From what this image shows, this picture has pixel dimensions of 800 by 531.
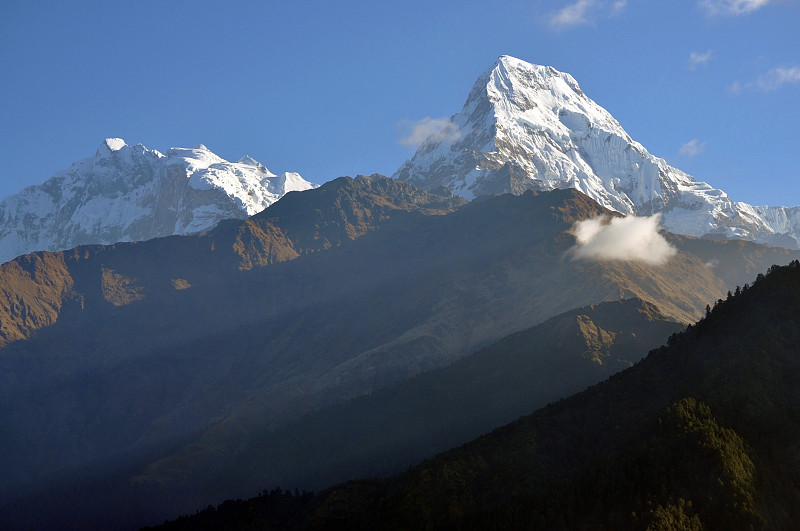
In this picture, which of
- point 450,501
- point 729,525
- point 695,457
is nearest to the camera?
point 729,525

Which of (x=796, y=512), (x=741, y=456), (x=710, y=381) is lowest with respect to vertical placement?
(x=796, y=512)

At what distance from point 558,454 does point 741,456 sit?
4313 cm

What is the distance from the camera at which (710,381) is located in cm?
19738

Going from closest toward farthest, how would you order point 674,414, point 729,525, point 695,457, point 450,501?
point 729,525 < point 695,457 < point 674,414 < point 450,501

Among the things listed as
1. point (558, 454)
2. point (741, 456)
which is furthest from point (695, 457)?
point (558, 454)

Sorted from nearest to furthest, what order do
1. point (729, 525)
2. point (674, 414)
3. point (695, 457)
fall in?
point (729, 525) → point (695, 457) → point (674, 414)

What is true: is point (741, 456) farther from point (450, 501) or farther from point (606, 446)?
point (450, 501)

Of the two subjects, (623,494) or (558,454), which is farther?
(558,454)

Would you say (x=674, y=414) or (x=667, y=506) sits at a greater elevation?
(x=674, y=414)

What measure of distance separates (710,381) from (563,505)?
167 feet

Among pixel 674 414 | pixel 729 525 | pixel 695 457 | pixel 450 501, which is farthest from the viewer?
pixel 450 501

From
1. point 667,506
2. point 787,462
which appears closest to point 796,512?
point 787,462

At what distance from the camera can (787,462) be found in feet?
553

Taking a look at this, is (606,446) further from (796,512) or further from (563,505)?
(796,512)
